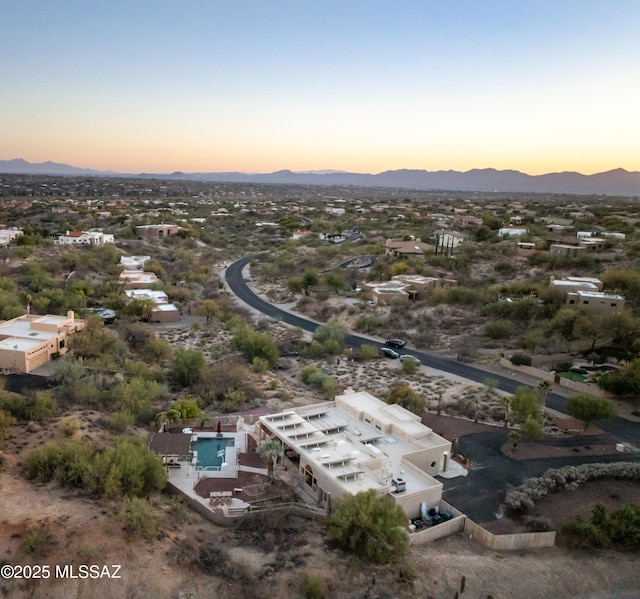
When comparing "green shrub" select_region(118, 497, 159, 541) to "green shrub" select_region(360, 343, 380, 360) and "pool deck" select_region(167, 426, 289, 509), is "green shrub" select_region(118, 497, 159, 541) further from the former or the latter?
"green shrub" select_region(360, 343, 380, 360)

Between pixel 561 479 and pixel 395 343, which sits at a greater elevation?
pixel 395 343

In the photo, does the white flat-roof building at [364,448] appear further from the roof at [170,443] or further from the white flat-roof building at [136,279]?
the white flat-roof building at [136,279]

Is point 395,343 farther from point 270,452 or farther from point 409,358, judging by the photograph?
point 270,452

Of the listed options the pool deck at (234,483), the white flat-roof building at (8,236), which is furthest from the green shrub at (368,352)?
the white flat-roof building at (8,236)

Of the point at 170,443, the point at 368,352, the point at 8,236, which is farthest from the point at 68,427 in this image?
the point at 8,236

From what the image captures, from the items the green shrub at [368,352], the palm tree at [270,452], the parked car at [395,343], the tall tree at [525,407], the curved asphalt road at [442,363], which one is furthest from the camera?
the parked car at [395,343]

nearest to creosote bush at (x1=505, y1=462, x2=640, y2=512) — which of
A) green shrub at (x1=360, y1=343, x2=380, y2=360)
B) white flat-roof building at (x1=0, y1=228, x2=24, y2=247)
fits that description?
green shrub at (x1=360, y1=343, x2=380, y2=360)

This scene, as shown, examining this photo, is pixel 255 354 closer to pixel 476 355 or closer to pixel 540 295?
pixel 476 355
